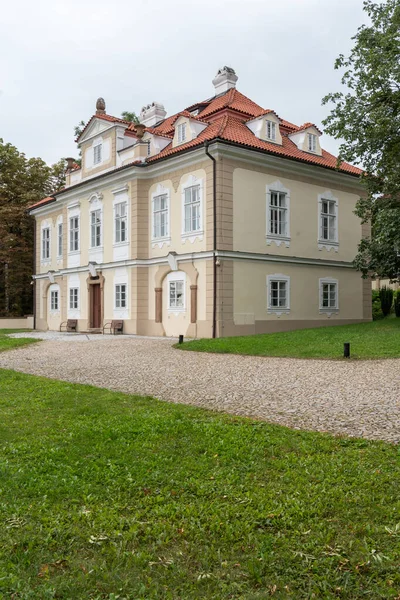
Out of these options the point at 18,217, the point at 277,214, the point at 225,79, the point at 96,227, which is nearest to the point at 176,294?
the point at 277,214

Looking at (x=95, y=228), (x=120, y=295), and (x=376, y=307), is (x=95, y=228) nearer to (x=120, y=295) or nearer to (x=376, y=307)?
(x=120, y=295)

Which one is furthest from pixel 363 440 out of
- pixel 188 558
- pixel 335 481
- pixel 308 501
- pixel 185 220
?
pixel 185 220

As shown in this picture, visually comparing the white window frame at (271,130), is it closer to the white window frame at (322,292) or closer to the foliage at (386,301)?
the white window frame at (322,292)

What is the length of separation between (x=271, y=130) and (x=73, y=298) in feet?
43.4

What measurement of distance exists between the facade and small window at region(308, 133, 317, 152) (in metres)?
0.05

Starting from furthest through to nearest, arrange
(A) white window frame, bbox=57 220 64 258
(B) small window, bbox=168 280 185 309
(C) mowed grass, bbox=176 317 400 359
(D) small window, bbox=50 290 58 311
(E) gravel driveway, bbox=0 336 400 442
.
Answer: (A) white window frame, bbox=57 220 64 258, (D) small window, bbox=50 290 58 311, (B) small window, bbox=168 280 185 309, (C) mowed grass, bbox=176 317 400 359, (E) gravel driveway, bbox=0 336 400 442

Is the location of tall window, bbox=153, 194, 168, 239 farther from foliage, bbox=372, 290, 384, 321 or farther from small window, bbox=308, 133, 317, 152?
foliage, bbox=372, 290, 384, 321

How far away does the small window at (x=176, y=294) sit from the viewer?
2197 centimetres

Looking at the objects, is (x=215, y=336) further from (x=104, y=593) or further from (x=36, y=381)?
(x=104, y=593)

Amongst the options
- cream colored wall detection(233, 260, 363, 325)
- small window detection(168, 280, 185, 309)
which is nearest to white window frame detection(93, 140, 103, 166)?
small window detection(168, 280, 185, 309)

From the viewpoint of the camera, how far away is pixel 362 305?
26.2 metres

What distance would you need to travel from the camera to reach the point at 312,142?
24.7 meters

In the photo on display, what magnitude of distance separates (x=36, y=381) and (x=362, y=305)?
1973 cm

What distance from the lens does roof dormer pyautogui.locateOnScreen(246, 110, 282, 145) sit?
2238cm
